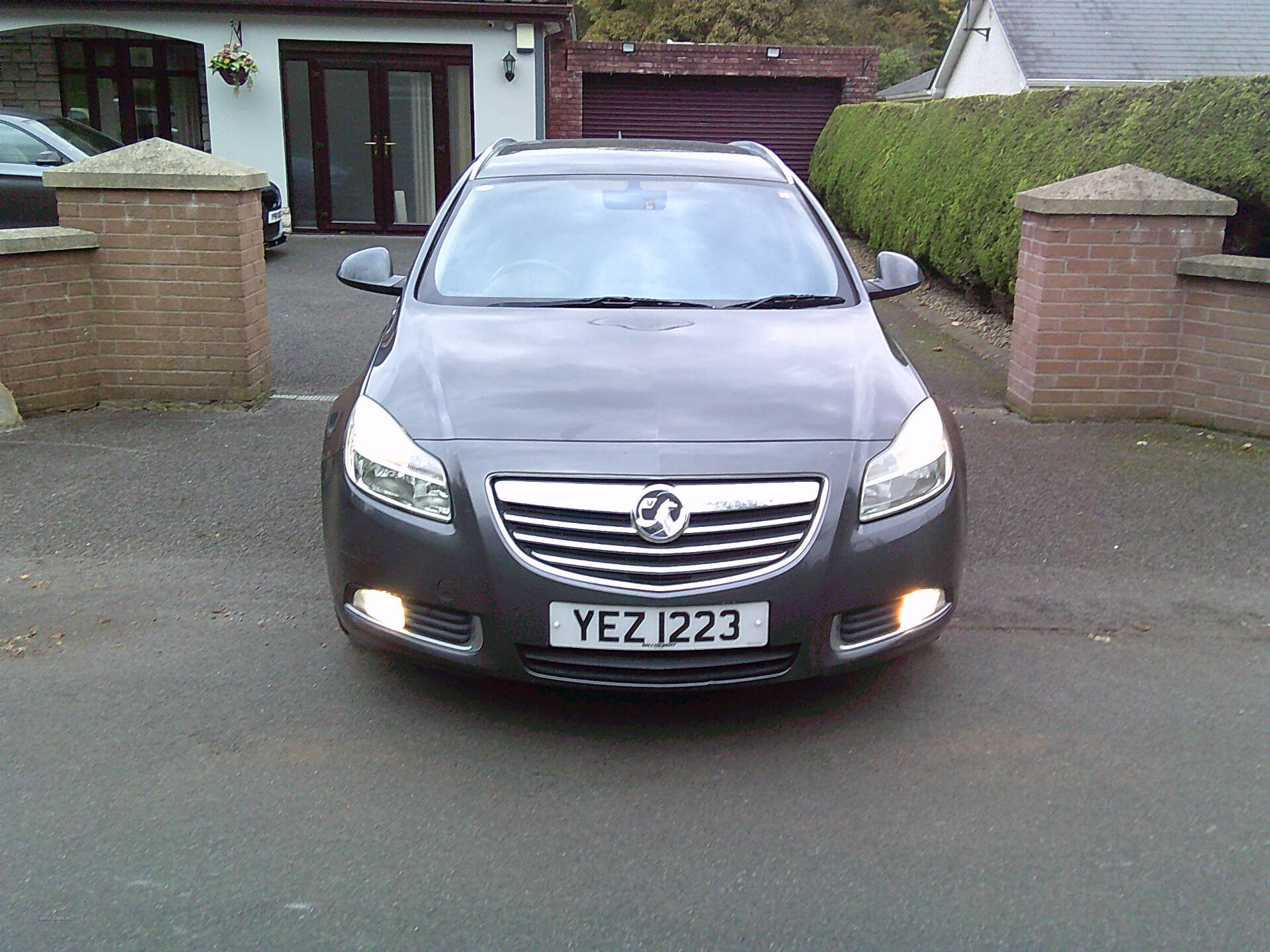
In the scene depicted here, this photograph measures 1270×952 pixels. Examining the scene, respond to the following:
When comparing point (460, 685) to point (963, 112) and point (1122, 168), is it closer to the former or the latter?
point (1122, 168)

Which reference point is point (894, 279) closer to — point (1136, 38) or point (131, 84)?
point (131, 84)

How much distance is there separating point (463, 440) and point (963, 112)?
982cm

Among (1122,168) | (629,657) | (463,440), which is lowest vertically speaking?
(629,657)

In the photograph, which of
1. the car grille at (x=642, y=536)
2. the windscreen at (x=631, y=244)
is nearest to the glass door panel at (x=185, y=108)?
the windscreen at (x=631, y=244)

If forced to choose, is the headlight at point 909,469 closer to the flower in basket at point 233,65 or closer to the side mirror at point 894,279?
the side mirror at point 894,279

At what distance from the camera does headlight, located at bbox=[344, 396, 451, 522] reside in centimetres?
339

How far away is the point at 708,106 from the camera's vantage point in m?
22.9

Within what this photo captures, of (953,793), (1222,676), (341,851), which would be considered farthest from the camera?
(1222,676)

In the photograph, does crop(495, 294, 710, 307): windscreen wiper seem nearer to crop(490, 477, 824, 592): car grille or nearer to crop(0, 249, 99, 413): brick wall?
crop(490, 477, 824, 592): car grille

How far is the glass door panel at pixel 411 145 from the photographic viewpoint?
17.2m

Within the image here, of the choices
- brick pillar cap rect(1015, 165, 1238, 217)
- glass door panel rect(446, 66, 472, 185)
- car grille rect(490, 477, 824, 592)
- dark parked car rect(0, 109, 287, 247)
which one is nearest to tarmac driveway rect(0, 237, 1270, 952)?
car grille rect(490, 477, 824, 592)

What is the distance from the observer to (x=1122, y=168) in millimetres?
6953

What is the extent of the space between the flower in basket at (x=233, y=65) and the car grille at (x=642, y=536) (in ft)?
48.4

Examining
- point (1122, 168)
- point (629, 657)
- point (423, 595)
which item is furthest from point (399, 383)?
point (1122, 168)
